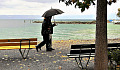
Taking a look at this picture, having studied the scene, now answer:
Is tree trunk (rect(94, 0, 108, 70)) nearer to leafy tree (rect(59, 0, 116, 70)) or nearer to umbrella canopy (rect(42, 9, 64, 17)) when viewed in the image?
leafy tree (rect(59, 0, 116, 70))

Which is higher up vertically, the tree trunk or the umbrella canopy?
the umbrella canopy

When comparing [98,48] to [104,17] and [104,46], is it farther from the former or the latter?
[104,17]

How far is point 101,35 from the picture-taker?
557 cm

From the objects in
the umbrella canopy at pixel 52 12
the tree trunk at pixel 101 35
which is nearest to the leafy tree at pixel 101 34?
the tree trunk at pixel 101 35

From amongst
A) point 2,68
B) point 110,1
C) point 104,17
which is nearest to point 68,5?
point 110,1

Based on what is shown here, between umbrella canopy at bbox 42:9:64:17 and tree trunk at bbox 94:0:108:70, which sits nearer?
tree trunk at bbox 94:0:108:70

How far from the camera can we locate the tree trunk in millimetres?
5496

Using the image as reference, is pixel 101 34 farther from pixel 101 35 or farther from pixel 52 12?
pixel 52 12

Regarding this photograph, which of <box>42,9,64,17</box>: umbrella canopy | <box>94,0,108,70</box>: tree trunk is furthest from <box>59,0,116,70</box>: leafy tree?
<box>42,9,64,17</box>: umbrella canopy

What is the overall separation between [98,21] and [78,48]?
3.73 ft

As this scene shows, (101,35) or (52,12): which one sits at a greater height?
(52,12)

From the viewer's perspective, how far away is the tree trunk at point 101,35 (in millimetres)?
5496

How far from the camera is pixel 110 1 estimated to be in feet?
25.0

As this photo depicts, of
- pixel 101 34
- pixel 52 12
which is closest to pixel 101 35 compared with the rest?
pixel 101 34
